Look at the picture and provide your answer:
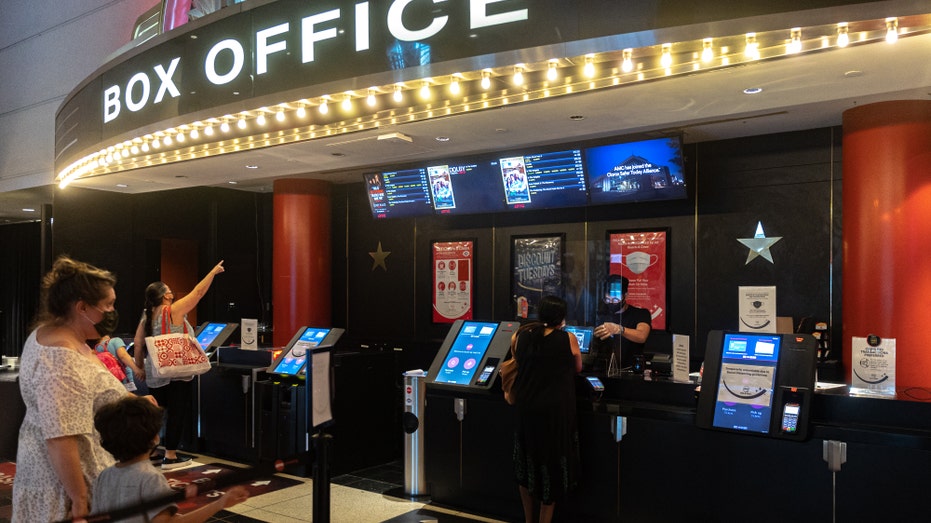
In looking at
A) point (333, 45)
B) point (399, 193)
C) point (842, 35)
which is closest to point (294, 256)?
point (399, 193)

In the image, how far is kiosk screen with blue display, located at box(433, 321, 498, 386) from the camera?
5.82 metres

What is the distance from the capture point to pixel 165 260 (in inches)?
435

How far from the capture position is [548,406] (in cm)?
476

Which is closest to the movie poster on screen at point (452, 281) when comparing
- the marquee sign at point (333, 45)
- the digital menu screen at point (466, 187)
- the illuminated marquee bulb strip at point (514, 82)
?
the digital menu screen at point (466, 187)

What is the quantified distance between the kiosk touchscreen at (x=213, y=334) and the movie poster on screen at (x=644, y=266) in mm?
4630

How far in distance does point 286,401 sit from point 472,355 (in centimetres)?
222

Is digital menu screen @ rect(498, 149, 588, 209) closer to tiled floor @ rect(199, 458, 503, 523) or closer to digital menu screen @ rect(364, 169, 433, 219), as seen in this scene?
digital menu screen @ rect(364, 169, 433, 219)

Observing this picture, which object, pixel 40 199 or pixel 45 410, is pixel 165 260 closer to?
pixel 40 199

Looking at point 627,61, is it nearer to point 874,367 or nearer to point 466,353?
Result: point 874,367

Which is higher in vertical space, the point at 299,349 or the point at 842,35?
the point at 842,35

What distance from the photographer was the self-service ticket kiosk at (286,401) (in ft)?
22.8

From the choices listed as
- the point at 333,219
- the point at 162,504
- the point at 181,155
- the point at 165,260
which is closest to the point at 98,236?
the point at 165,260

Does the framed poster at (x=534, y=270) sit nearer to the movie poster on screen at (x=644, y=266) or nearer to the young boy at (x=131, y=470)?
the movie poster on screen at (x=644, y=266)

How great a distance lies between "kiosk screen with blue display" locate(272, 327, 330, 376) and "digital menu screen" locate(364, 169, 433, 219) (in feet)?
6.44
